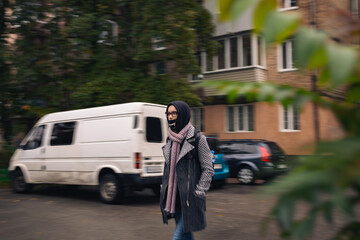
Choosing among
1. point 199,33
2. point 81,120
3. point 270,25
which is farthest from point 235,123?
point 270,25

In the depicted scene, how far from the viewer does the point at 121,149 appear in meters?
8.80

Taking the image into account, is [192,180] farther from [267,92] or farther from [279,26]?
[279,26]

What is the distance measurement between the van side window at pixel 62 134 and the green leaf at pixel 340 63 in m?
9.59

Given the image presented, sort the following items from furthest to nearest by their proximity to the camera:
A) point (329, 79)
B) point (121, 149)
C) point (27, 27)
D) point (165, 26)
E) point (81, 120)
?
point (27, 27)
point (165, 26)
point (81, 120)
point (121, 149)
point (329, 79)

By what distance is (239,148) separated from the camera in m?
13.3

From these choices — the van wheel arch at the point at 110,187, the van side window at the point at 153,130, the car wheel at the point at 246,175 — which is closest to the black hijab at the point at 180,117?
the van side window at the point at 153,130

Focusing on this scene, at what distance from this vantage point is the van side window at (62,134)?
10.0 m

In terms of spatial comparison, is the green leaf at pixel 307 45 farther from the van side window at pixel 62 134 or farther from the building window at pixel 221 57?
the building window at pixel 221 57

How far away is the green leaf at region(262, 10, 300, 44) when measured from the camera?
878 millimetres

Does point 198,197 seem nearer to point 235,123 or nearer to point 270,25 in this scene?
point 270,25

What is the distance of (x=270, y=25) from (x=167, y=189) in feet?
10.4

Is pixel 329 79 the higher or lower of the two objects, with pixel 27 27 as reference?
lower

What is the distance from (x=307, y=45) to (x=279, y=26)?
0.25 feet

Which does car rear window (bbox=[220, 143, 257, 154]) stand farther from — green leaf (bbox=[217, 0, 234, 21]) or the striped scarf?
green leaf (bbox=[217, 0, 234, 21])
